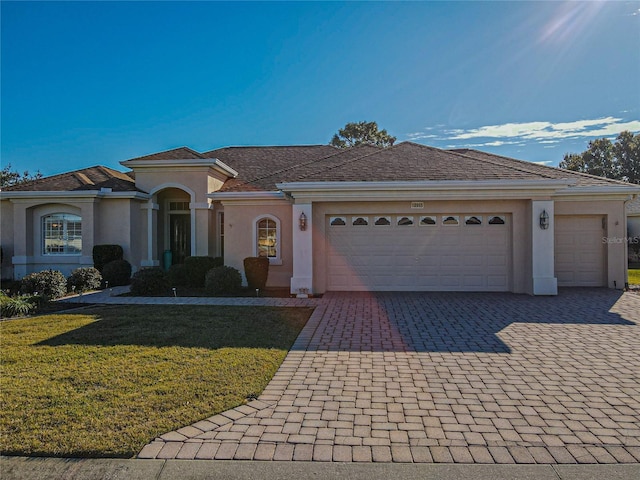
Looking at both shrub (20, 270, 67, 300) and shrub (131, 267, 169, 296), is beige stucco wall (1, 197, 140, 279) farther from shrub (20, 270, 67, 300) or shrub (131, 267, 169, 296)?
shrub (131, 267, 169, 296)

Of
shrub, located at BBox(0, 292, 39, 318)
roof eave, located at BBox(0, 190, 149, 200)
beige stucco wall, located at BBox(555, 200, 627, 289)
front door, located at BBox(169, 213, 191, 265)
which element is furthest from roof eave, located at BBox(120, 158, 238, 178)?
beige stucco wall, located at BBox(555, 200, 627, 289)

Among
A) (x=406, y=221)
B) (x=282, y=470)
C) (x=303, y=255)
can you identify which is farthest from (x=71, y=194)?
(x=282, y=470)

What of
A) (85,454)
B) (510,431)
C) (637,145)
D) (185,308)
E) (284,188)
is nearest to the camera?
(85,454)

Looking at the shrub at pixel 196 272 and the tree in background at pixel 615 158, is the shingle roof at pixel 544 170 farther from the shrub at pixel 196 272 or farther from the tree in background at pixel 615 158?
the tree in background at pixel 615 158

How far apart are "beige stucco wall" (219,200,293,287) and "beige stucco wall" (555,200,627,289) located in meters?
8.84

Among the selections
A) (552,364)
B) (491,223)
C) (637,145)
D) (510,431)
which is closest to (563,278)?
(491,223)

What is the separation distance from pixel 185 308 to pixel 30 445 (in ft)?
21.9

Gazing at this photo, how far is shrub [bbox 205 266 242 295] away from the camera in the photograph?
40.8 ft

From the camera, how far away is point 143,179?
54.5ft

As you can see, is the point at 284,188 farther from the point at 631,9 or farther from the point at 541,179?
the point at 631,9

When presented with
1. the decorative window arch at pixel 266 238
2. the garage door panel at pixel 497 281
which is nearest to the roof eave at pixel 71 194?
the decorative window arch at pixel 266 238

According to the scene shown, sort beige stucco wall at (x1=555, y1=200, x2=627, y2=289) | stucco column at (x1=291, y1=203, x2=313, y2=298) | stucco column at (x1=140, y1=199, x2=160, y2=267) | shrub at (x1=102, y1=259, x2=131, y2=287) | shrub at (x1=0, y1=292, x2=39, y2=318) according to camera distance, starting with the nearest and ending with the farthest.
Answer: shrub at (x1=0, y1=292, x2=39, y2=318) < stucco column at (x1=291, y1=203, x2=313, y2=298) < beige stucco wall at (x1=555, y1=200, x2=627, y2=289) < shrub at (x1=102, y1=259, x2=131, y2=287) < stucco column at (x1=140, y1=199, x2=160, y2=267)

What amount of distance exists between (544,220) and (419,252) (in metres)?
3.55

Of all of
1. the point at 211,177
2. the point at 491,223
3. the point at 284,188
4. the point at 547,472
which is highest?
the point at 211,177
